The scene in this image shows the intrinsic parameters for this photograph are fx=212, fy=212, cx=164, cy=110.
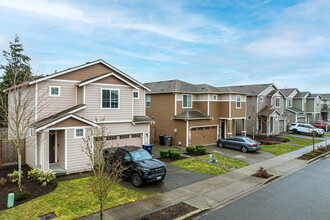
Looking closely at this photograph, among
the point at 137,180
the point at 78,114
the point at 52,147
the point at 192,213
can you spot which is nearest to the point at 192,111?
the point at 78,114

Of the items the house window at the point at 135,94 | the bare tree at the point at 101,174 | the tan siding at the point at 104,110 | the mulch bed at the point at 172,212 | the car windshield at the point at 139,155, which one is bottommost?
the mulch bed at the point at 172,212

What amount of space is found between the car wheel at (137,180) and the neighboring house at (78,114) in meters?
3.67

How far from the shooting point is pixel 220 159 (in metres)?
18.2

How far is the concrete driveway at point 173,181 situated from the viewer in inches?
455

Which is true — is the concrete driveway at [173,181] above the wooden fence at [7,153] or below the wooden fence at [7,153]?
below

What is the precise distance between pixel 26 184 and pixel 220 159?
14.0 metres

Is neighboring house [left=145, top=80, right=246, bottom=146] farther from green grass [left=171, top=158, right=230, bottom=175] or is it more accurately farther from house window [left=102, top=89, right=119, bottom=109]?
house window [left=102, top=89, right=119, bottom=109]

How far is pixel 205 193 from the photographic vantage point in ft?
36.2

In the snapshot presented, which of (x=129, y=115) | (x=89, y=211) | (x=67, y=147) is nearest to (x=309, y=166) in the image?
(x=129, y=115)

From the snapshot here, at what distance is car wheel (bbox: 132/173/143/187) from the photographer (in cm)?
1150

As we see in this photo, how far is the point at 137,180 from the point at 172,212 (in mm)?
3488

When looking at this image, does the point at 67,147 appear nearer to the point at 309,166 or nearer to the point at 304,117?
the point at 309,166

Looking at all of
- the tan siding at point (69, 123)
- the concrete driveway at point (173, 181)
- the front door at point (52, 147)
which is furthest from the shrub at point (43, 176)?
the concrete driveway at point (173, 181)

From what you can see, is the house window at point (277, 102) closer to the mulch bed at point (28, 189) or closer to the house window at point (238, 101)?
the house window at point (238, 101)
